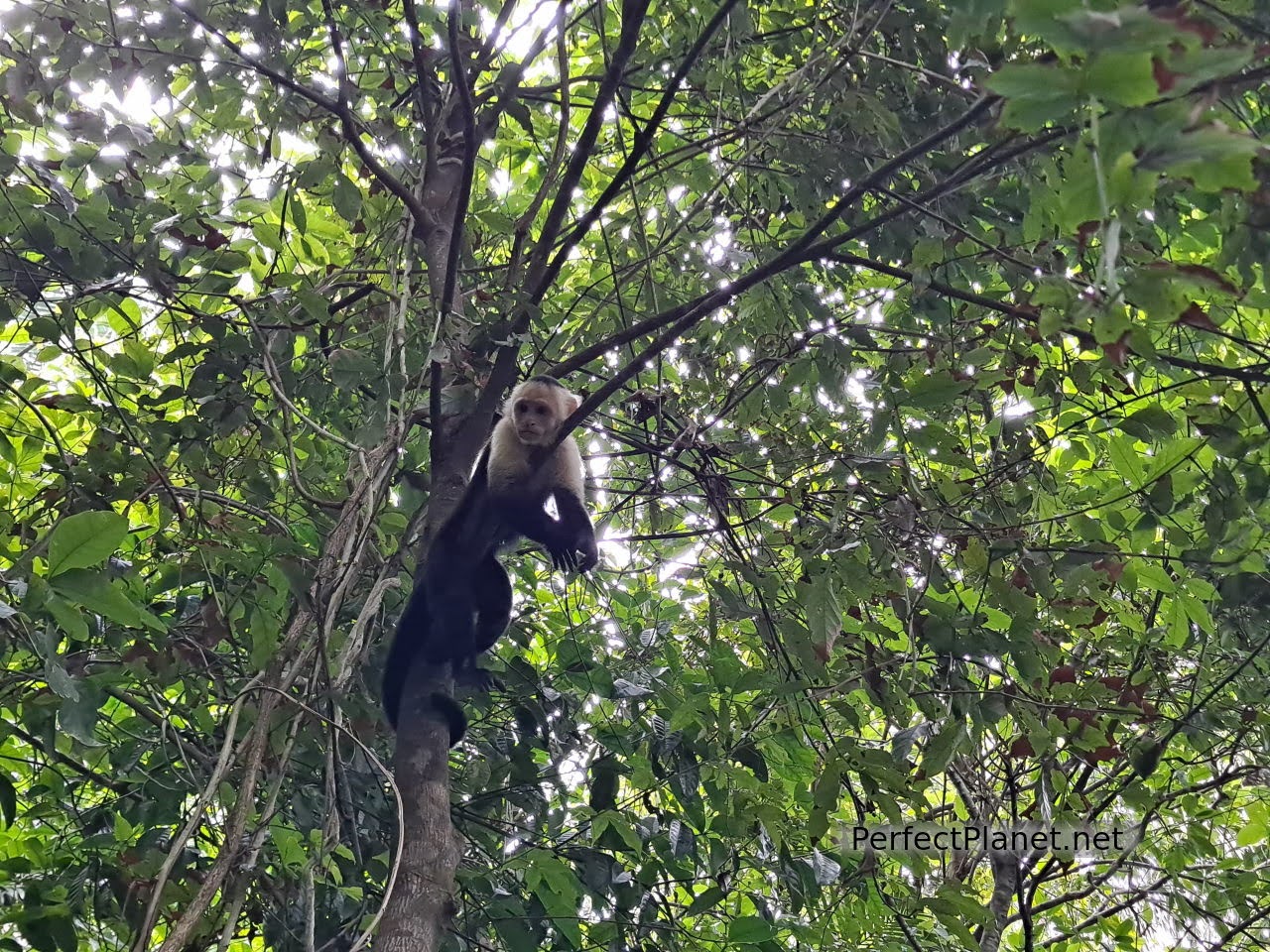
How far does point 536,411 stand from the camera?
4102 millimetres

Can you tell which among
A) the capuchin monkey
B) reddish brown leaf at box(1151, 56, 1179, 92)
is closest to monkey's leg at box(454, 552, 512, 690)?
the capuchin monkey

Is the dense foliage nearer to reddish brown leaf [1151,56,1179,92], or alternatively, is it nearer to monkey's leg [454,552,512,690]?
monkey's leg [454,552,512,690]

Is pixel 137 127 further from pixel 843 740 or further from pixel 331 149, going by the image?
pixel 843 740

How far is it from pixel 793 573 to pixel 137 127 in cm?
250

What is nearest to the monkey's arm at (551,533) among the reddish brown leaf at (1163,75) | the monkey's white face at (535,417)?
the monkey's white face at (535,417)

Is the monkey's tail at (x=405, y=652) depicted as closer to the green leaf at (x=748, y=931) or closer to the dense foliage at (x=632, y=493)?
the dense foliage at (x=632, y=493)

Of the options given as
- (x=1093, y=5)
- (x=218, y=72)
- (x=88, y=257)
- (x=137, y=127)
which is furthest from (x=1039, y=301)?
(x=218, y=72)

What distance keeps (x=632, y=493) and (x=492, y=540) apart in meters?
0.60

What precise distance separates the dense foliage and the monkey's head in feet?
1.18

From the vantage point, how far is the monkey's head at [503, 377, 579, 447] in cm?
405

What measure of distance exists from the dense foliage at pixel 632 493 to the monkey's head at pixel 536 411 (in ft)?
1.18

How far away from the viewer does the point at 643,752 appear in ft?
10.3

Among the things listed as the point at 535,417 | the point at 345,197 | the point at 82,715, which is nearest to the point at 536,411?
the point at 535,417

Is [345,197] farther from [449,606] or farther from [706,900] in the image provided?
[706,900]
